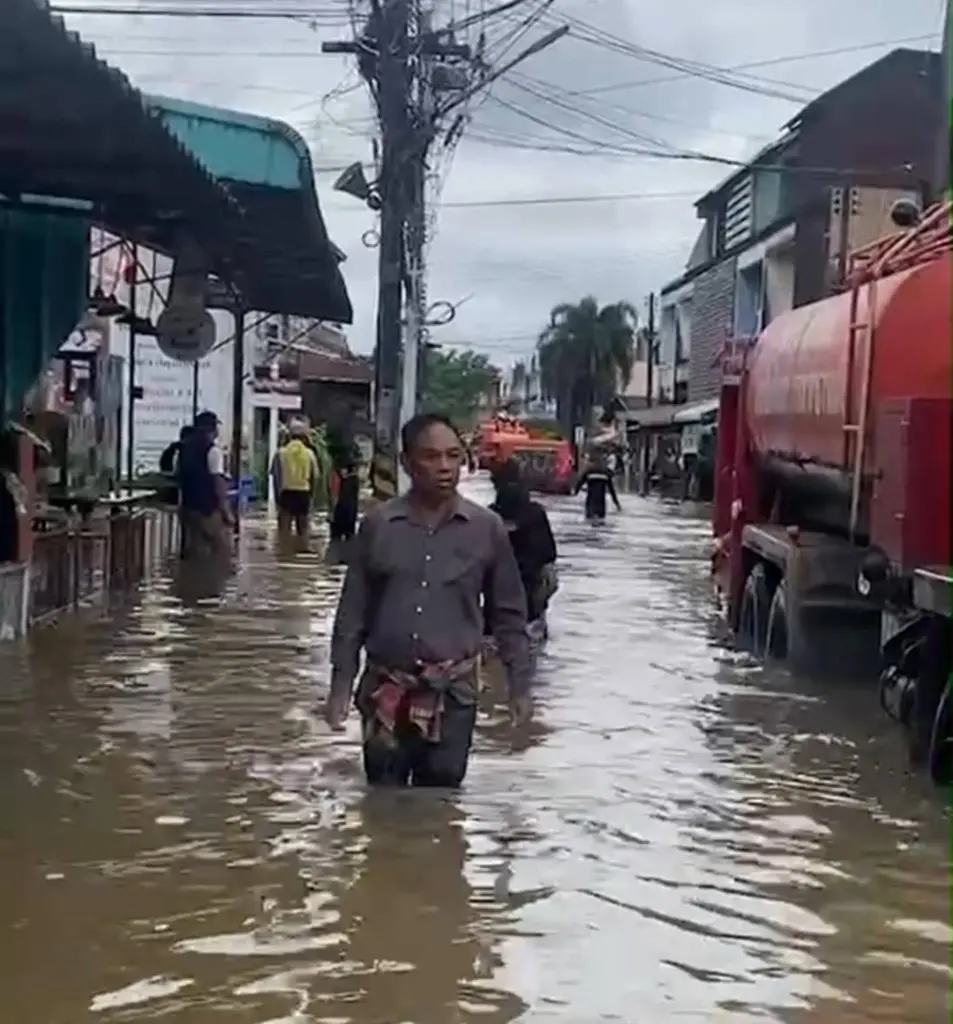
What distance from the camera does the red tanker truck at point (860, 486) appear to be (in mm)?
10438

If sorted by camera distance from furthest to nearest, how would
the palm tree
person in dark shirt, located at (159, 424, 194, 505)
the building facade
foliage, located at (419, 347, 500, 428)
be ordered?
1. foliage, located at (419, 347, 500, 428)
2. the palm tree
3. the building facade
4. person in dark shirt, located at (159, 424, 194, 505)

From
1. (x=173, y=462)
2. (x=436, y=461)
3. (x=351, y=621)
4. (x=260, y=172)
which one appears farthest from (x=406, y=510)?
(x=173, y=462)

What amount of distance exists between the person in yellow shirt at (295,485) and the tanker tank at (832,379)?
34.4 ft

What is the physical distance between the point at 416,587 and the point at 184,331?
562 inches

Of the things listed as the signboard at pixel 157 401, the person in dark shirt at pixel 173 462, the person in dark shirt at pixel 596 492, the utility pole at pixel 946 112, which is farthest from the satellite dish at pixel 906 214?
the person in dark shirt at pixel 596 492

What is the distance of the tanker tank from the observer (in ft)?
38.3

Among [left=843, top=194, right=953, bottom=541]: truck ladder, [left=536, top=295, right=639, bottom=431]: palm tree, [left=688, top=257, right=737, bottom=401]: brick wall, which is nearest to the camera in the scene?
[left=843, top=194, right=953, bottom=541]: truck ladder

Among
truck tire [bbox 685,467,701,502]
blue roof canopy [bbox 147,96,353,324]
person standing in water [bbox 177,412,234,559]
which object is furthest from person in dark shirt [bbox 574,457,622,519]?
blue roof canopy [bbox 147,96,353,324]

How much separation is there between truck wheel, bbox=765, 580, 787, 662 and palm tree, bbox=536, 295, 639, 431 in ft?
250

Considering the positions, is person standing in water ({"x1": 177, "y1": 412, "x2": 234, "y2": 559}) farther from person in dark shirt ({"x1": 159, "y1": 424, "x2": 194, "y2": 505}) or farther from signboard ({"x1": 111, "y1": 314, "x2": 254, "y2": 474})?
signboard ({"x1": 111, "y1": 314, "x2": 254, "y2": 474})

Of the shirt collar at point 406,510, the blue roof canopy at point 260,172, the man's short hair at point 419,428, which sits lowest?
the shirt collar at point 406,510

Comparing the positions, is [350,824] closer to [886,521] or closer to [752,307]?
[886,521]

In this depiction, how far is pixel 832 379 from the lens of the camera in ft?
44.6

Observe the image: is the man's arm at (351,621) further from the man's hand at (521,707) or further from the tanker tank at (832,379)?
the tanker tank at (832,379)
